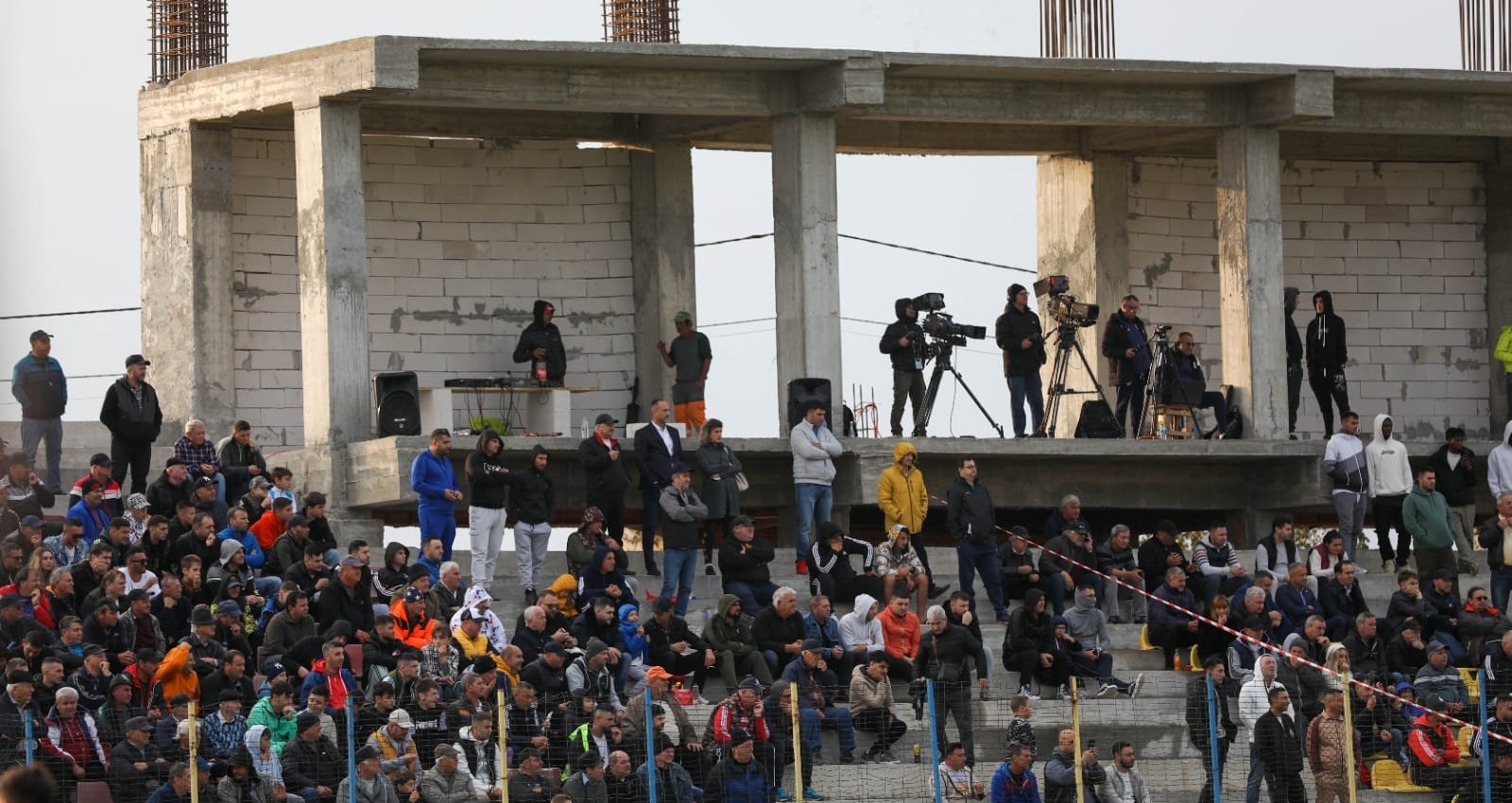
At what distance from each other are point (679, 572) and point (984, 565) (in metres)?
2.53

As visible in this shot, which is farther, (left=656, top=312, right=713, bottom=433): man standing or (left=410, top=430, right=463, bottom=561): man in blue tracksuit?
(left=656, top=312, right=713, bottom=433): man standing

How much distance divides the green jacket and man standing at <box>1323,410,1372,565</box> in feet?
1.98

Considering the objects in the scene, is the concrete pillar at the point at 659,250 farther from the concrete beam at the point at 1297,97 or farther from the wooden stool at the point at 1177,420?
the concrete beam at the point at 1297,97

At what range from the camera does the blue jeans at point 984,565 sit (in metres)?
22.5

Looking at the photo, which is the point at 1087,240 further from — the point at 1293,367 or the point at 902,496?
the point at 902,496

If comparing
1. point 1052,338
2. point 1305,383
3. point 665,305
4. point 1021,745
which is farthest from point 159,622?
point 1305,383

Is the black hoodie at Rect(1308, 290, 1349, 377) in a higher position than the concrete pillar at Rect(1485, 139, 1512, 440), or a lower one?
lower

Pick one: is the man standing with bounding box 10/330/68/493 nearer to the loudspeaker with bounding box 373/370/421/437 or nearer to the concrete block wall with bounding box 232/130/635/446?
the loudspeaker with bounding box 373/370/421/437

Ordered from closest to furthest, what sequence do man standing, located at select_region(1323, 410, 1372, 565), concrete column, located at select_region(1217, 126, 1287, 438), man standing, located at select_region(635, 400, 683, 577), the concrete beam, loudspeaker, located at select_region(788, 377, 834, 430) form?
man standing, located at select_region(635, 400, 683, 577)
man standing, located at select_region(1323, 410, 1372, 565)
loudspeaker, located at select_region(788, 377, 834, 430)
the concrete beam
concrete column, located at select_region(1217, 126, 1287, 438)

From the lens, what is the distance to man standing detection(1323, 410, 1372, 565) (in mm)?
25078

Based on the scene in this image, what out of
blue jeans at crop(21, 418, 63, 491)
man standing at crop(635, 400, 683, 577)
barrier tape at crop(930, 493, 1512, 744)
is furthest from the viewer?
blue jeans at crop(21, 418, 63, 491)

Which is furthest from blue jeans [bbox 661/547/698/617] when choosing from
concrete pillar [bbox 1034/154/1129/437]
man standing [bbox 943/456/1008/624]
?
concrete pillar [bbox 1034/154/1129/437]

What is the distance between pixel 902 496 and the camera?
23.0m

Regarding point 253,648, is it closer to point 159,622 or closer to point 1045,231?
point 159,622
